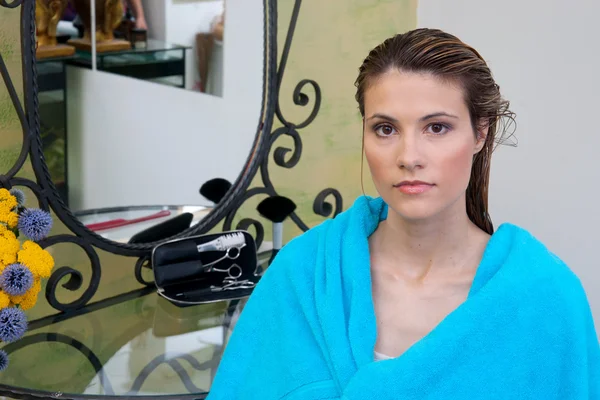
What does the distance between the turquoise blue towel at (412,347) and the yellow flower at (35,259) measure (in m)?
0.31

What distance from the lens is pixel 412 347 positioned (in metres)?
0.92

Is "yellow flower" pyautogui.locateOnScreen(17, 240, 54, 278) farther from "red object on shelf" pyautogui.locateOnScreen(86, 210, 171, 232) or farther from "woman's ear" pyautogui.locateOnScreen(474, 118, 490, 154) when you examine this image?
"woman's ear" pyautogui.locateOnScreen(474, 118, 490, 154)

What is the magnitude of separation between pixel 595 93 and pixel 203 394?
937 mm

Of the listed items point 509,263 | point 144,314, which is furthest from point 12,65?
point 509,263

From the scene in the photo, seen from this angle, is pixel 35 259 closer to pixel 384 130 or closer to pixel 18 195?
pixel 18 195

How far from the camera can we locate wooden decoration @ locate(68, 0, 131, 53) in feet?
4.58

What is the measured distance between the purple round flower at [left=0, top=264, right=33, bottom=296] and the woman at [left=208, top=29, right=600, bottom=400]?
0.98 feet

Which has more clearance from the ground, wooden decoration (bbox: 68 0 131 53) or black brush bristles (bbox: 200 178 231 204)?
wooden decoration (bbox: 68 0 131 53)

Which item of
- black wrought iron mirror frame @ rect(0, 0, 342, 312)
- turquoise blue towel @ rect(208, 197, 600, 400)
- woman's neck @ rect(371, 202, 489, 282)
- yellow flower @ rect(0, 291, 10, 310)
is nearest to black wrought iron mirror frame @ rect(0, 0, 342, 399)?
black wrought iron mirror frame @ rect(0, 0, 342, 312)

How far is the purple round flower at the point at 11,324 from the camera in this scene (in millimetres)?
1199


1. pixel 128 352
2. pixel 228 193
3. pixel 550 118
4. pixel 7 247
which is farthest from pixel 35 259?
pixel 550 118

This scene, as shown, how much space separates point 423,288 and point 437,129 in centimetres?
18

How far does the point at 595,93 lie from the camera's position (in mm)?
1700

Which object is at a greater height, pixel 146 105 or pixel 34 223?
pixel 146 105
